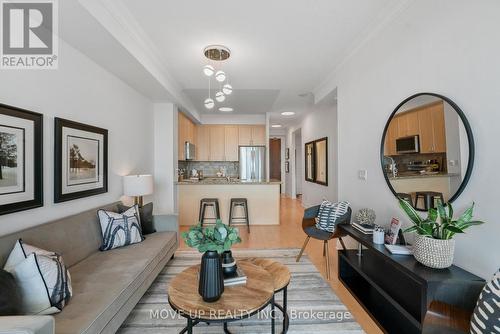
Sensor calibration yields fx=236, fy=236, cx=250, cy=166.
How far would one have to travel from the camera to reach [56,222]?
192 centimetres

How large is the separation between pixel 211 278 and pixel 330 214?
1.80 meters

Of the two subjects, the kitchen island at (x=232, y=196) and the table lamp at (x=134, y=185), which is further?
the kitchen island at (x=232, y=196)

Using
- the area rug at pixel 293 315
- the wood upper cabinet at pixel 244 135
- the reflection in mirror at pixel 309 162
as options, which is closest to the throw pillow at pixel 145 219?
the area rug at pixel 293 315

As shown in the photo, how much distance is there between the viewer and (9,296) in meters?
1.15

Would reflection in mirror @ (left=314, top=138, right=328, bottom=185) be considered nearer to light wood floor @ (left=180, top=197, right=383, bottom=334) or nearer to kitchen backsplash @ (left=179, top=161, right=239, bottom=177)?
light wood floor @ (left=180, top=197, right=383, bottom=334)

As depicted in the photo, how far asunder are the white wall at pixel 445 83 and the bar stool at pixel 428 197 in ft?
0.49

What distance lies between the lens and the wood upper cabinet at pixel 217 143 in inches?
253

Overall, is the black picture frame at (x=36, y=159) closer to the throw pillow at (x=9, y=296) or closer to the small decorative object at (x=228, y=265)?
the throw pillow at (x=9, y=296)

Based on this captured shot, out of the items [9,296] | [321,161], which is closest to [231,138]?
[321,161]

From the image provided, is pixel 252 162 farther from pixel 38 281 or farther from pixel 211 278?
pixel 38 281

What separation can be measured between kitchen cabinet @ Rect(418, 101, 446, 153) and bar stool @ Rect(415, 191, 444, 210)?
0.31m

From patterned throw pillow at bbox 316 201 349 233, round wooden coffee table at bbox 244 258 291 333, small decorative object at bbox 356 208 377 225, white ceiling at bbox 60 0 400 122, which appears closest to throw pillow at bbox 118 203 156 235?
round wooden coffee table at bbox 244 258 291 333

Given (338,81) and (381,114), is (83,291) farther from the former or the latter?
(338,81)

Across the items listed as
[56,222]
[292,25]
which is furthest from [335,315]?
[292,25]
